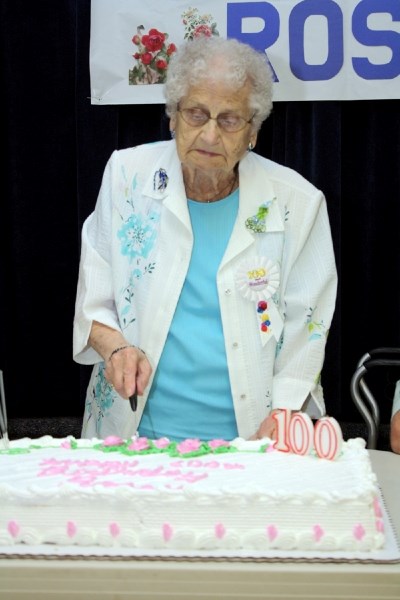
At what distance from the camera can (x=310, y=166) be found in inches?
157

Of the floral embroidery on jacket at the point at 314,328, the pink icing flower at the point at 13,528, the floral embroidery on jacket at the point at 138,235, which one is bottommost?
the pink icing flower at the point at 13,528

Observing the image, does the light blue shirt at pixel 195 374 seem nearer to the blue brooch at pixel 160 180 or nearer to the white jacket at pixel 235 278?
the white jacket at pixel 235 278

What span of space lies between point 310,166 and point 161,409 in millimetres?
2053

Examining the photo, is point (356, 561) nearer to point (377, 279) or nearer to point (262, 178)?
point (262, 178)

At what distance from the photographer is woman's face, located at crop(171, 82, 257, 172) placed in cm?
218

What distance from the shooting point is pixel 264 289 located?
2.27m

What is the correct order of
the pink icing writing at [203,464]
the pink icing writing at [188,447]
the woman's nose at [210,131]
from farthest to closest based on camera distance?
1. the woman's nose at [210,131]
2. the pink icing writing at [188,447]
3. the pink icing writing at [203,464]

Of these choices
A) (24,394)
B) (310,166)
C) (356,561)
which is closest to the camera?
(356,561)

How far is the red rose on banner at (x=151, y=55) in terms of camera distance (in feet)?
12.5

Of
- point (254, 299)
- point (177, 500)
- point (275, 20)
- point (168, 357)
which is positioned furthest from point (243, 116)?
point (275, 20)

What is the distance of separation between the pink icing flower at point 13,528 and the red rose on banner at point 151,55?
2.65m

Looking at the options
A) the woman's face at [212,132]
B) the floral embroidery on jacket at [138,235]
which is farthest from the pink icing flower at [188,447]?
the woman's face at [212,132]

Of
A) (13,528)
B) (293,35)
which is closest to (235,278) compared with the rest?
(13,528)

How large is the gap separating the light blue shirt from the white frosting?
54 cm
